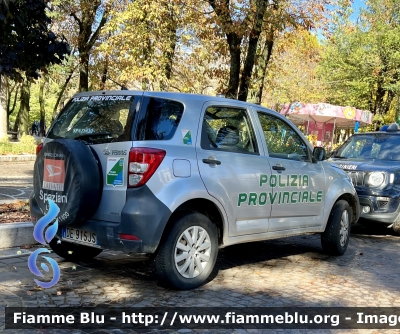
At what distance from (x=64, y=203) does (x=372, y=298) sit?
3132 mm

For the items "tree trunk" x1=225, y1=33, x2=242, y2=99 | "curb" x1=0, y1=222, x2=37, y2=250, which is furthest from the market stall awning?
"curb" x1=0, y1=222, x2=37, y2=250

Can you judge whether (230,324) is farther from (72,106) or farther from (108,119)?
(72,106)

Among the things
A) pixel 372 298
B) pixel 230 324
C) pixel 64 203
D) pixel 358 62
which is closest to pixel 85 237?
pixel 64 203

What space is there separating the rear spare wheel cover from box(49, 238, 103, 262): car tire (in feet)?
3.31

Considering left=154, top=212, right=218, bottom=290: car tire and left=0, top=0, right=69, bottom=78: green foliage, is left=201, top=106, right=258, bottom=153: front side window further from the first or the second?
left=0, top=0, right=69, bottom=78: green foliage

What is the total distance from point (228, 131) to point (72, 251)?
2218 millimetres

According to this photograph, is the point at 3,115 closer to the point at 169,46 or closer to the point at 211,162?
the point at 169,46

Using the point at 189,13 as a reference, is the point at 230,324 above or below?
below

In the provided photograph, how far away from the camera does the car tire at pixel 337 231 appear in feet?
22.6

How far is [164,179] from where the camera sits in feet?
15.3

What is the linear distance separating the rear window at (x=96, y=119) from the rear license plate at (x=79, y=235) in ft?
2.86

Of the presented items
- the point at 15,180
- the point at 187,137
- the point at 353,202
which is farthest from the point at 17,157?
the point at 187,137

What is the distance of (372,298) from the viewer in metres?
5.15

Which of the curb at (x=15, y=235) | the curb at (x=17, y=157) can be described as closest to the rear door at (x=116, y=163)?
the curb at (x=15, y=235)
